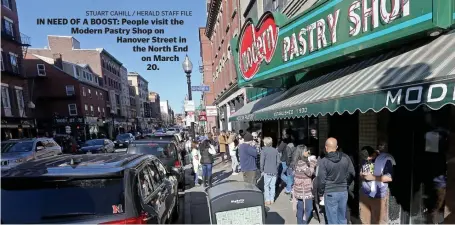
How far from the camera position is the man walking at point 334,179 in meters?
4.08

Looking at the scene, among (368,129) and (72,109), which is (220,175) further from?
(72,109)

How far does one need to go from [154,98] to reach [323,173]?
117108 millimetres

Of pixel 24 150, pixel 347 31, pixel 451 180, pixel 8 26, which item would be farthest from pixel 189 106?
pixel 8 26

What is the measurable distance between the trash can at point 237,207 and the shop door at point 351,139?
10.6 ft

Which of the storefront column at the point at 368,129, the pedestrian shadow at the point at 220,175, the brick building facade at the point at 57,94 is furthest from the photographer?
the brick building facade at the point at 57,94

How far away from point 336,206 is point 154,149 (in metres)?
5.80

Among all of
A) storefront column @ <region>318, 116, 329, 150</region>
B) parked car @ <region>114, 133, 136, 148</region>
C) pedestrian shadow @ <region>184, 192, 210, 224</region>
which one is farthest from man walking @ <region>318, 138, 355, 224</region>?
parked car @ <region>114, 133, 136, 148</region>

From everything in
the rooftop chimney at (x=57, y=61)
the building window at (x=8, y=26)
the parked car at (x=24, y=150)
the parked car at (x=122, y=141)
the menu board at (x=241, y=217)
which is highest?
the building window at (x=8, y=26)

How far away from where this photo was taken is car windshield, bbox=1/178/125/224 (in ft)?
8.45

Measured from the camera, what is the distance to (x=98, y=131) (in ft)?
145

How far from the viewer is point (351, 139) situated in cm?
564

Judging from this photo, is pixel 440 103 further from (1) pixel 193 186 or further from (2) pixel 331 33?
(1) pixel 193 186

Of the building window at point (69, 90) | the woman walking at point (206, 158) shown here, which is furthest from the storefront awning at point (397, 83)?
the building window at point (69, 90)

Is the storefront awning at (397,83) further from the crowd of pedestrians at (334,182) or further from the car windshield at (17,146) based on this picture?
the car windshield at (17,146)
